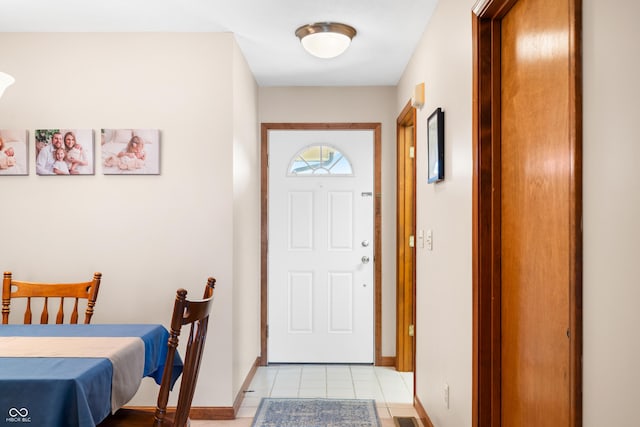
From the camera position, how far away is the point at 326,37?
9.82ft

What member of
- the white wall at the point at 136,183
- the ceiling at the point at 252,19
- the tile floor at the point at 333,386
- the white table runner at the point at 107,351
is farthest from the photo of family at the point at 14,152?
the tile floor at the point at 333,386

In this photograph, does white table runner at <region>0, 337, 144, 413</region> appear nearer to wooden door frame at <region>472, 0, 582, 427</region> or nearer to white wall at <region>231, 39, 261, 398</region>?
white wall at <region>231, 39, 261, 398</region>

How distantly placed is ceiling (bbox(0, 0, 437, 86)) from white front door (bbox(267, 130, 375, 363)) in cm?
105

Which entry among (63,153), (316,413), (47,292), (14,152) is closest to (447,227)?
(316,413)

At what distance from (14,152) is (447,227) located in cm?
261

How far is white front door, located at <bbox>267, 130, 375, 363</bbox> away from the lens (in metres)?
4.29

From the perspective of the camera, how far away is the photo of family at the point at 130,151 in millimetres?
3018

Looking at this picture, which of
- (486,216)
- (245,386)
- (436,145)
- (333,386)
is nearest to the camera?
(486,216)

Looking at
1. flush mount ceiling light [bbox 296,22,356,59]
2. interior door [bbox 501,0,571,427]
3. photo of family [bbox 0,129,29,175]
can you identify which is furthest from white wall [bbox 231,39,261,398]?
interior door [bbox 501,0,571,427]

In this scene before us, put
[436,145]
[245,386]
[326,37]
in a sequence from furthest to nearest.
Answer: [245,386]
[326,37]
[436,145]
